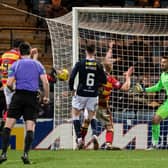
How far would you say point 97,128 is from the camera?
51.5ft

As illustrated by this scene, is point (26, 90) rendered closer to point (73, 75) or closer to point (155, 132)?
point (73, 75)

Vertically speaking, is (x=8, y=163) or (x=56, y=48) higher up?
(x=56, y=48)

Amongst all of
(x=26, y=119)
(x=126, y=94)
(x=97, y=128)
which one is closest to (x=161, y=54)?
(x=126, y=94)

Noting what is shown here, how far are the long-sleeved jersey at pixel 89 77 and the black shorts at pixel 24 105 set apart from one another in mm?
3159

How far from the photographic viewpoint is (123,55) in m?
16.5

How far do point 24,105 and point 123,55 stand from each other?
6341 mm

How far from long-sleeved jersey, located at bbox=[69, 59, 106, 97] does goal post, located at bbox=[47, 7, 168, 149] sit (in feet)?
4.84

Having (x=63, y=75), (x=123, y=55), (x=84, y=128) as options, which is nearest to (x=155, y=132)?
(x=84, y=128)

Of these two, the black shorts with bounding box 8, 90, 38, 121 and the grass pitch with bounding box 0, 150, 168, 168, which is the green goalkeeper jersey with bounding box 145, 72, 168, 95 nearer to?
the grass pitch with bounding box 0, 150, 168, 168

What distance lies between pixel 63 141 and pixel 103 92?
4.91ft

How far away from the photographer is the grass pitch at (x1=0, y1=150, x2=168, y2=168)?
10.2 metres

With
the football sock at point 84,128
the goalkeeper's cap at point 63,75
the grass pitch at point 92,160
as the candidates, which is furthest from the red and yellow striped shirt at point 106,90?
the grass pitch at point 92,160

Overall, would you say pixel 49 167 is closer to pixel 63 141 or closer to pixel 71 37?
pixel 63 141

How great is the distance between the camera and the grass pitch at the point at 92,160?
33.4ft
